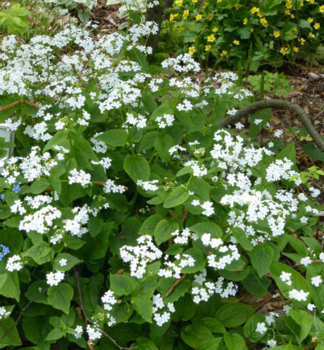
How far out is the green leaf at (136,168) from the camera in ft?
8.87

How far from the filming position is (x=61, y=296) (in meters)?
2.34

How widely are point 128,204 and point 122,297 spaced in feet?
2.00

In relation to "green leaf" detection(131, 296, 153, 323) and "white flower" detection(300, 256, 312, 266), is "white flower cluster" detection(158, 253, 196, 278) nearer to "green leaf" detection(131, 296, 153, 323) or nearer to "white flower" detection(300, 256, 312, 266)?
"green leaf" detection(131, 296, 153, 323)

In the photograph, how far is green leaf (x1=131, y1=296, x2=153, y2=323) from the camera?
2.21 metres

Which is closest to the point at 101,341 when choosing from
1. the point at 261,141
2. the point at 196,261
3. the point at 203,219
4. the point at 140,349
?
the point at 140,349

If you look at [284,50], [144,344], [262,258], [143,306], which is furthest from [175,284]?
[284,50]

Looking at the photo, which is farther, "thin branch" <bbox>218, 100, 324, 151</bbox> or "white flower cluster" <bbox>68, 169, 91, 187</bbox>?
"thin branch" <bbox>218, 100, 324, 151</bbox>

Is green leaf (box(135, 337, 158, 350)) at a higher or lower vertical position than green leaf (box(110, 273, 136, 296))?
lower

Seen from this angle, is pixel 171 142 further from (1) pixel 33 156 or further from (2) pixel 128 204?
(1) pixel 33 156

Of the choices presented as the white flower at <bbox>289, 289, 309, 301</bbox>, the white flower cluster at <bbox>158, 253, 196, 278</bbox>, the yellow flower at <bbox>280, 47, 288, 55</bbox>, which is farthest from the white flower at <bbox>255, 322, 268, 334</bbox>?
the yellow flower at <bbox>280, 47, 288, 55</bbox>

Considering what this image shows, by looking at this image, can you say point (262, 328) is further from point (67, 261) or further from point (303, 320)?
point (67, 261)

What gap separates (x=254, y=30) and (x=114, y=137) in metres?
2.88

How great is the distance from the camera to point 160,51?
17.5 ft

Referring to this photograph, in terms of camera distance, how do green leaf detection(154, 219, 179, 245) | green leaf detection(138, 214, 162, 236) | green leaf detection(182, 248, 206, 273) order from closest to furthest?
green leaf detection(182, 248, 206, 273), green leaf detection(154, 219, 179, 245), green leaf detection(138, 214, 162, 236)
